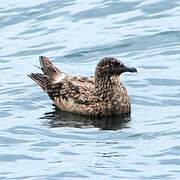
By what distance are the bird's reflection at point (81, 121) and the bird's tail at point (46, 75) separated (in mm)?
766

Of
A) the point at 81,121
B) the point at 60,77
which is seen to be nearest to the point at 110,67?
the point at 60,77

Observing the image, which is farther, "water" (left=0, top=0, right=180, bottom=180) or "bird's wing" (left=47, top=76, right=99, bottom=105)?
"bird's wing" (left=47, top=76, right=99, bottom=105)

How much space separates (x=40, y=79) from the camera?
695 inches

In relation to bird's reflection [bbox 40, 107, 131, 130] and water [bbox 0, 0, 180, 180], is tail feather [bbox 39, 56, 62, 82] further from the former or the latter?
bird's reflection [bbox 40, 107, 131, 130]

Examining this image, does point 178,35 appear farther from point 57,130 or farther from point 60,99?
point 57,130

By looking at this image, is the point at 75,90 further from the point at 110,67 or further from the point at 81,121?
the point at 81,121

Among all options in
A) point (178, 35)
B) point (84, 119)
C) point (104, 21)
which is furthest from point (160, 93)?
point (104, 21)

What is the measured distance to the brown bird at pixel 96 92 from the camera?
16719 millimetres

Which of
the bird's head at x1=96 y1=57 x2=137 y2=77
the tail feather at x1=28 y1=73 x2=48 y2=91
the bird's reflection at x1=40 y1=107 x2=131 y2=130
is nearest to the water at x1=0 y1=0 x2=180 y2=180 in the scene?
the bird's reflection at x1=40 y1=107 x2=131 y2=130

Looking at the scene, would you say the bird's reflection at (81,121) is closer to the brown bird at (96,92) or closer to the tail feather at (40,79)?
the brown bird at (96,92)

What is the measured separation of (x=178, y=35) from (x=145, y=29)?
82 centimetres

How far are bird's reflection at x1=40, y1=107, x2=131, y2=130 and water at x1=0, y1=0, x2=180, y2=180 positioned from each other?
0.05 feet

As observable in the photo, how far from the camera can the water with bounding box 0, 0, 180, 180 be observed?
1338cm

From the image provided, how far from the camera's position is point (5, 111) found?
16391mm
